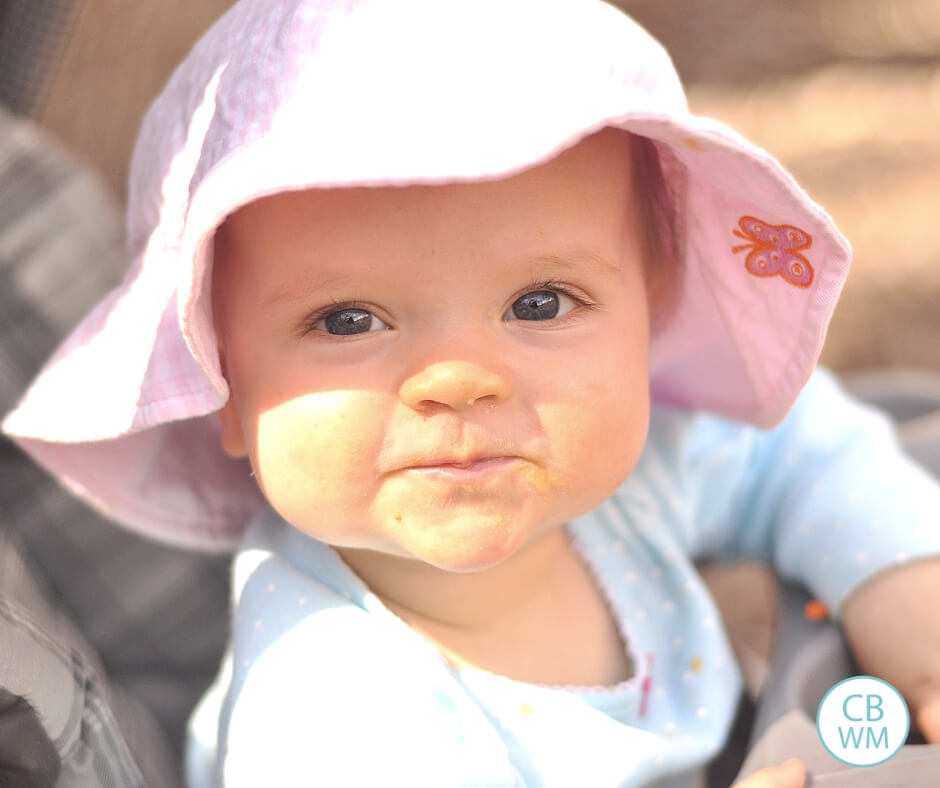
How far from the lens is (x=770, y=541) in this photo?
3.59ft

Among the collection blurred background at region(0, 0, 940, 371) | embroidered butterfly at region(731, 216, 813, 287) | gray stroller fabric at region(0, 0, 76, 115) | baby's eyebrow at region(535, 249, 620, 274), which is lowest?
blurred background at region(0, 0, 940, 371)

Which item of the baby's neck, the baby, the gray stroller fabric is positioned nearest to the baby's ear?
the baby

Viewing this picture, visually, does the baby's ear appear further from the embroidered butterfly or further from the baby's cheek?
the embroidered butterfly

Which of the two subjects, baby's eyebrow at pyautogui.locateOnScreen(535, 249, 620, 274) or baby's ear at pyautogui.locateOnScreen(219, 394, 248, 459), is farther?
baby's ear at pyautogui.locateOnScreen(219, 394, 248, 459)

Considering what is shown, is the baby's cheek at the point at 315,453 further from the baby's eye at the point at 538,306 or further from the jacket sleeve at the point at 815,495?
the jacket sleeve at the point at 815,495

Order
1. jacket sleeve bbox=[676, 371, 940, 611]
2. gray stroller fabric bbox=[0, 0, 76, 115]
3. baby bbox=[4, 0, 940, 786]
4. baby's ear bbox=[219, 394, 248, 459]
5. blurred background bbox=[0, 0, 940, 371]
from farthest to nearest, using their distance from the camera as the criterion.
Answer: blurred background bbox=[0, 0, 940, 371] < gray stroller fabric bbox=[0, 0, 76, 115] < jacket sleeve bbox=[676, 371, 940, 611] < baby's ear bbox=[219, 394, 248, 459] < baby bbox=[4, 0, 940, 786]

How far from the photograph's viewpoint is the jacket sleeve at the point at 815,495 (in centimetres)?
95

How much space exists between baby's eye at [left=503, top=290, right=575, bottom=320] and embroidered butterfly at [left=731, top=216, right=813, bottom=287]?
0.14 m

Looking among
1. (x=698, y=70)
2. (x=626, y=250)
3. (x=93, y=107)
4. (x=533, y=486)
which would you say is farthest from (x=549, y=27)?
(x=698, y=70)

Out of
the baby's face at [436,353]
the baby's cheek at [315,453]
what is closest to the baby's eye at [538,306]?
the baby's face at [436,353]

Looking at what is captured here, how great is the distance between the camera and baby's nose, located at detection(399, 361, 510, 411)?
2.21ft

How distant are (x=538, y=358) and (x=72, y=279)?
576mm

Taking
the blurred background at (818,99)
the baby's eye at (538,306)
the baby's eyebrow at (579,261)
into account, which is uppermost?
the baby's eyebrow at (579,261)

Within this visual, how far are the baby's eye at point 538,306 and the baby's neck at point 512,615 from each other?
21 centimetres
